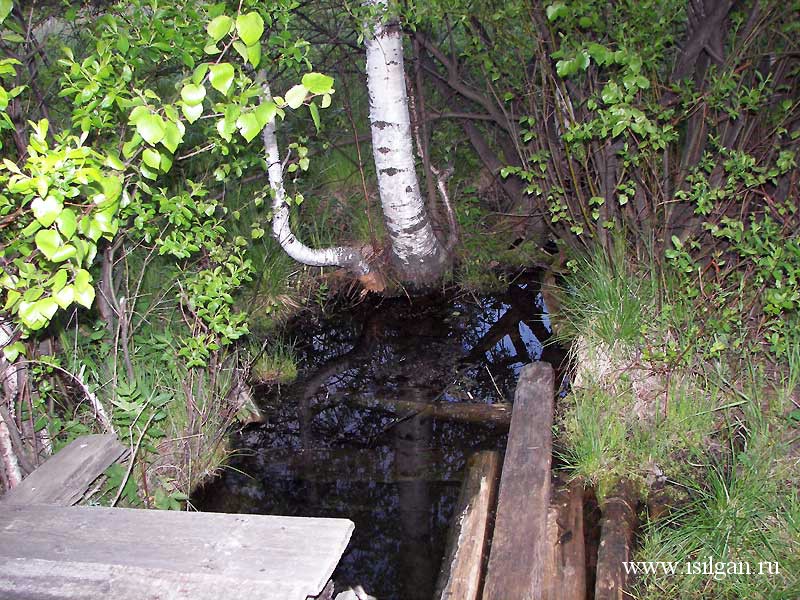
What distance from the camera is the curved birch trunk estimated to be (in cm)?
487

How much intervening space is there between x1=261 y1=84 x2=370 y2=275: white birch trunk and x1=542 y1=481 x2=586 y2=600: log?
2.52m

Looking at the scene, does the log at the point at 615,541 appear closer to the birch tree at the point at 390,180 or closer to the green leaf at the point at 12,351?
the green leaf at the point at 12,351

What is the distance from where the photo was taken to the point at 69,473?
2.75m

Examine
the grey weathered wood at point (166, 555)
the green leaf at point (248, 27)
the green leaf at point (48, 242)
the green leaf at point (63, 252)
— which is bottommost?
the grey weathered wood at point (166, 555)

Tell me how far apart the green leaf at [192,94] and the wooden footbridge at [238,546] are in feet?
4.43

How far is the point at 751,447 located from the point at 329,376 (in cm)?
291

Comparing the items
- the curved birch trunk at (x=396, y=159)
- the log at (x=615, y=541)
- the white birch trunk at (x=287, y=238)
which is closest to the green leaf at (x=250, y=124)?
the log at (x=615, y=541)

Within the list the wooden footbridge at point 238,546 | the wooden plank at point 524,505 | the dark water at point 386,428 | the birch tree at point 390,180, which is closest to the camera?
the wooden footbridge at point 238,546

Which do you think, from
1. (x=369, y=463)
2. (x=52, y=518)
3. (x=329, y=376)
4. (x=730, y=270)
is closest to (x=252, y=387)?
(x=329, y=376)

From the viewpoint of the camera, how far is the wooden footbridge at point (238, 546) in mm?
1957

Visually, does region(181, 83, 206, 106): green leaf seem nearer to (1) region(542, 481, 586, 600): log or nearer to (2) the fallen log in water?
(1) region(542, 481, 586, 600): log

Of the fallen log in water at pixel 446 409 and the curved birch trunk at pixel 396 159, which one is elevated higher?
the curved birch trunk at pixel 396 159

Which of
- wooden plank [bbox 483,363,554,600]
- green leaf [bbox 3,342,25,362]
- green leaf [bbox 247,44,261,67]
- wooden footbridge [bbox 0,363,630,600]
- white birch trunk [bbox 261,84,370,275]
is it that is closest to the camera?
green leaf [bbox 247,44,261,67]

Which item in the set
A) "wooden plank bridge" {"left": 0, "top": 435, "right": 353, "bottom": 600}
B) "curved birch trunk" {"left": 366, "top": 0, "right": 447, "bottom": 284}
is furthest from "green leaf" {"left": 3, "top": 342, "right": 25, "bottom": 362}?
"curved birch trunk" {"left": 366, "top": 0, "right": 447, "bottom": 284}
